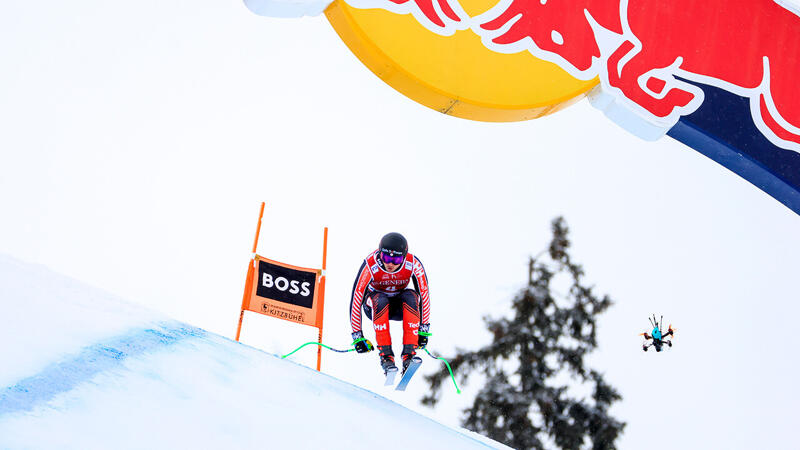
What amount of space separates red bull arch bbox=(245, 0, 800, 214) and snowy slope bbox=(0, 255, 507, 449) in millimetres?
1938

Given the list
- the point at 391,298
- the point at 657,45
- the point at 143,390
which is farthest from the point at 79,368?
the point at 657,45

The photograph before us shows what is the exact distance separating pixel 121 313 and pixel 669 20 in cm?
436

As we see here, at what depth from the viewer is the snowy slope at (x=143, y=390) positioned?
2109 millimetres

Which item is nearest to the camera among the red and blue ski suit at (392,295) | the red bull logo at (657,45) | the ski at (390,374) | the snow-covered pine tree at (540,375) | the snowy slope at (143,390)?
the snowy slope at (143,390)

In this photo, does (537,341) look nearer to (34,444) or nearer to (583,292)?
(583,292)

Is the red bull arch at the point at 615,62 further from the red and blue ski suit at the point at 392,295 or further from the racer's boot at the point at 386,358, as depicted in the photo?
the racer's boot at the point at 386,358

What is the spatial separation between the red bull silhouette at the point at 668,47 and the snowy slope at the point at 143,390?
2.44 m

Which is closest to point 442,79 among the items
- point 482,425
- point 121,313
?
point 121,313

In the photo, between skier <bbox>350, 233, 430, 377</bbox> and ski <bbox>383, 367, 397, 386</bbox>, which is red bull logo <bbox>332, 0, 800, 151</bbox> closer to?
skier <bbox>350, 233, 430, 377</bbox>

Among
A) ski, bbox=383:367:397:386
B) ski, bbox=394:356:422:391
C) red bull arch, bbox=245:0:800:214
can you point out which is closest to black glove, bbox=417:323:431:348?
ski, bbox=394:356:422:391

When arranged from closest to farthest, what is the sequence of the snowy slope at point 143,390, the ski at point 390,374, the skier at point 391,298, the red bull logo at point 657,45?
the snowy slope at point 143,390
the red bull logo at point 657,45
the ski at point 390,374
the skier at point 391,298

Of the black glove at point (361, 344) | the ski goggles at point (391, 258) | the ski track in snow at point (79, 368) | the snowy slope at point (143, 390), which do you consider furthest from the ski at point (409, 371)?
the ski track in snow at point (79, 368)

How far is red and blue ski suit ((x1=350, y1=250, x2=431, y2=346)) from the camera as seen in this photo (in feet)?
17.8

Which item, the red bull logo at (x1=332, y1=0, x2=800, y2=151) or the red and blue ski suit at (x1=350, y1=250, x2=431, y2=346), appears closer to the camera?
the red bull logo at (x1=332, y1=0, x2=800, y2=151)
